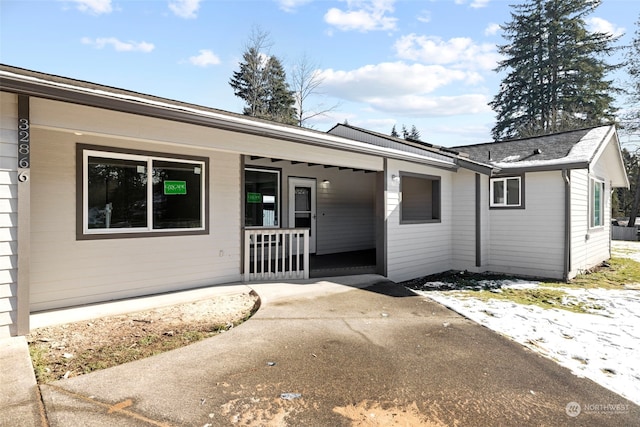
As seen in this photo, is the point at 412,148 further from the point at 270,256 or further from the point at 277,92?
the point at 277,92

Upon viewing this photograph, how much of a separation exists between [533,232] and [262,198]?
6.81m

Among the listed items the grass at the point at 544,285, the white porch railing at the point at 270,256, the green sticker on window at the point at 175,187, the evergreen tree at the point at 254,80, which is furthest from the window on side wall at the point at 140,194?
the evergreen tree at the point at 254,80

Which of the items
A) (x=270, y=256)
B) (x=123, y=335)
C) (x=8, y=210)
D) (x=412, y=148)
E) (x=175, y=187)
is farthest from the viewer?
(x=412, y=148)

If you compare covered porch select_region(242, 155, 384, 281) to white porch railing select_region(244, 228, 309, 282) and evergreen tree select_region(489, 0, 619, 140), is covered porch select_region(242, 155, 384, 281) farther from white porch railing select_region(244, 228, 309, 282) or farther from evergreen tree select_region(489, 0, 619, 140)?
evergreen tree select_region(489, 0, 619, 140)

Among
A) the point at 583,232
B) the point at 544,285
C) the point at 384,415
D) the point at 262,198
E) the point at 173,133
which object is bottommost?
the point at 544,285

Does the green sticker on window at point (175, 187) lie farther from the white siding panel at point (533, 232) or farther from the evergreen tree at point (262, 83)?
the evergreen tree at point (262, 83)

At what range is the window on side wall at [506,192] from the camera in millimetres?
8848

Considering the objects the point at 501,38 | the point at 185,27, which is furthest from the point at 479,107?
the point at 185,27

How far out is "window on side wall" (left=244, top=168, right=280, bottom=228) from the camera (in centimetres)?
789

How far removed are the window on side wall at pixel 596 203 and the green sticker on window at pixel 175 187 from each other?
34.6ft

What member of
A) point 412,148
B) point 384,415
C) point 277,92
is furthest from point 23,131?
point 277,92

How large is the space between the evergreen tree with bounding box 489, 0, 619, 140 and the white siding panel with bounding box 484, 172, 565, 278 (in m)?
20.9

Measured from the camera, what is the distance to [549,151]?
923 centimetres

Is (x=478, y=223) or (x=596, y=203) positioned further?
(x=596, y=203)
